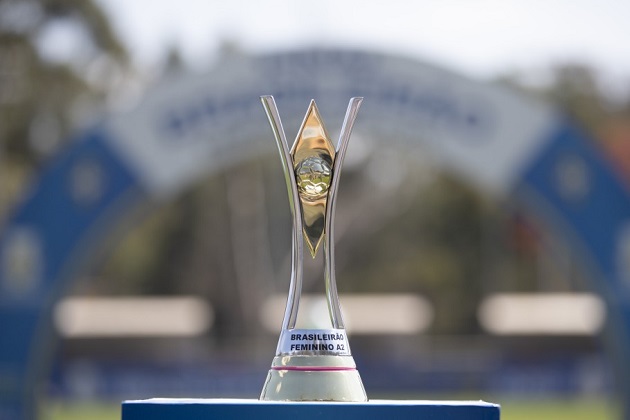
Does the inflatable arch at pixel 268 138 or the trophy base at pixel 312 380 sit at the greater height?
the inflatable arch at pixel 268 138

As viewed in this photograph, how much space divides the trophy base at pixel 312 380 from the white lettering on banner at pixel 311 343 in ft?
0.08

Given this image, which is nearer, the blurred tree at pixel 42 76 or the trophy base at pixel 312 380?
the trophy base at pixel 312 380

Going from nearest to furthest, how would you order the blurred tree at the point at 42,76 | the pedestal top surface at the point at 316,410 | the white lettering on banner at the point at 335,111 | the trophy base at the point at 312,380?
the pedestal top surface at the point at 316,410 → the trophy base at the point at 312,380 → the white lettering on banner at the point at 335,111 → the blurred tree at the point at 42,76

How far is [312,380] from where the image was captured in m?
4.86

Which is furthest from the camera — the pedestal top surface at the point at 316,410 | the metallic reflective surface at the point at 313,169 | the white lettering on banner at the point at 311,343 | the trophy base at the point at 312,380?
the metallic reflective surface at the point at 313,169

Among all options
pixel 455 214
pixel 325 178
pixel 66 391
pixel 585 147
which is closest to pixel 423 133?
pixel 585 147

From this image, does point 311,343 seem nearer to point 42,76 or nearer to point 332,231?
point 332,231

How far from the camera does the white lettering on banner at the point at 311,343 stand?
194 inches

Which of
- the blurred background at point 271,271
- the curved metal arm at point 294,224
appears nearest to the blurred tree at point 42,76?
the blurred background at point 271,271

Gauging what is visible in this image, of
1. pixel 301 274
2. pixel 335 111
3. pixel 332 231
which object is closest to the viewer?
pixel 301 274

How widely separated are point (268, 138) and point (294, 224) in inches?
310

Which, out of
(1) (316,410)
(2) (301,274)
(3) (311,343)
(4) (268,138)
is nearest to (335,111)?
(4) (268,138)

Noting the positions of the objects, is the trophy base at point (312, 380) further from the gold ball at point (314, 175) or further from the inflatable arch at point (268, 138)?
the inflatable arch at point (268, 138)

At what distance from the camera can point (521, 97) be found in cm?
1252
